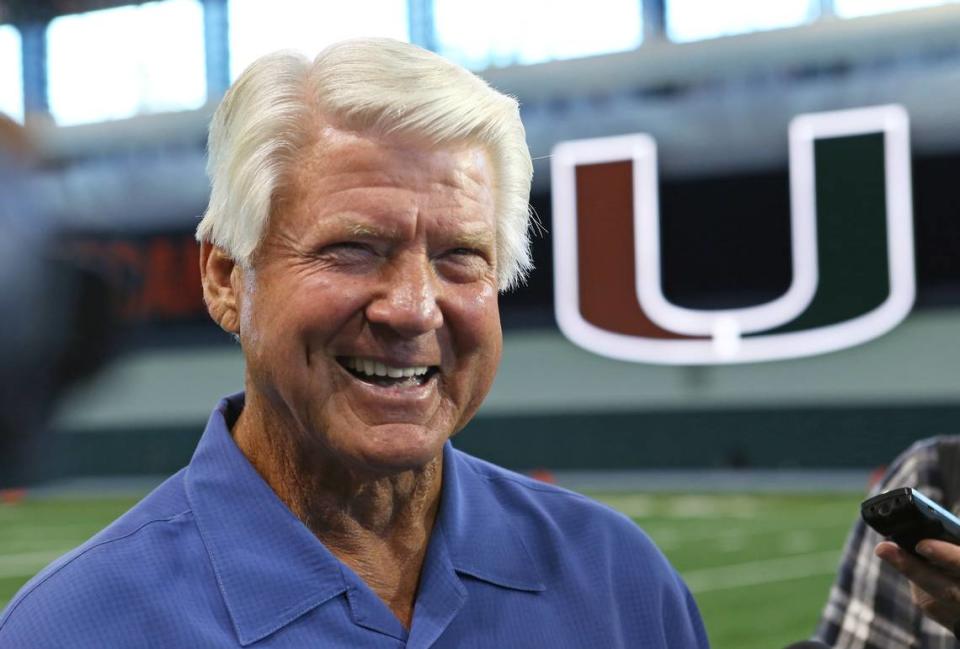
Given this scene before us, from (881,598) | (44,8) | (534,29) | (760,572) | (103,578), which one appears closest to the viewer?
(103,578)

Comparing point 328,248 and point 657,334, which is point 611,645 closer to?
point 328,248

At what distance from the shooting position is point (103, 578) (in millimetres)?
1179

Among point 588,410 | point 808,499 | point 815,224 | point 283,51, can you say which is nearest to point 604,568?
point 283,51

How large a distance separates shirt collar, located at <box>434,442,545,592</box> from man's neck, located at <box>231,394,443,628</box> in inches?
1.8

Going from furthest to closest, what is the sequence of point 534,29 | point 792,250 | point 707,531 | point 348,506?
point 534,29 → point 792,250 → point 707,531 → point 348,506

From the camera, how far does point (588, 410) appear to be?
19.2 metres

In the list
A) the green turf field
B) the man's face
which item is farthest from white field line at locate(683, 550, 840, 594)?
the man's face

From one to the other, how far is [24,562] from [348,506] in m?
9.42

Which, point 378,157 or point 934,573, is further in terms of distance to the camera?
point 934,573

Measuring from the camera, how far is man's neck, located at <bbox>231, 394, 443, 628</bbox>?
4.29 ft

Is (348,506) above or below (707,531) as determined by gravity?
above

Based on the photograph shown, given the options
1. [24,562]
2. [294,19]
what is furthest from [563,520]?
[294,19]

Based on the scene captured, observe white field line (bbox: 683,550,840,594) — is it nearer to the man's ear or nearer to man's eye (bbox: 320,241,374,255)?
the man's ear

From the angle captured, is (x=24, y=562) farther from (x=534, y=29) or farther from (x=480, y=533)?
(x=534, y=29)
